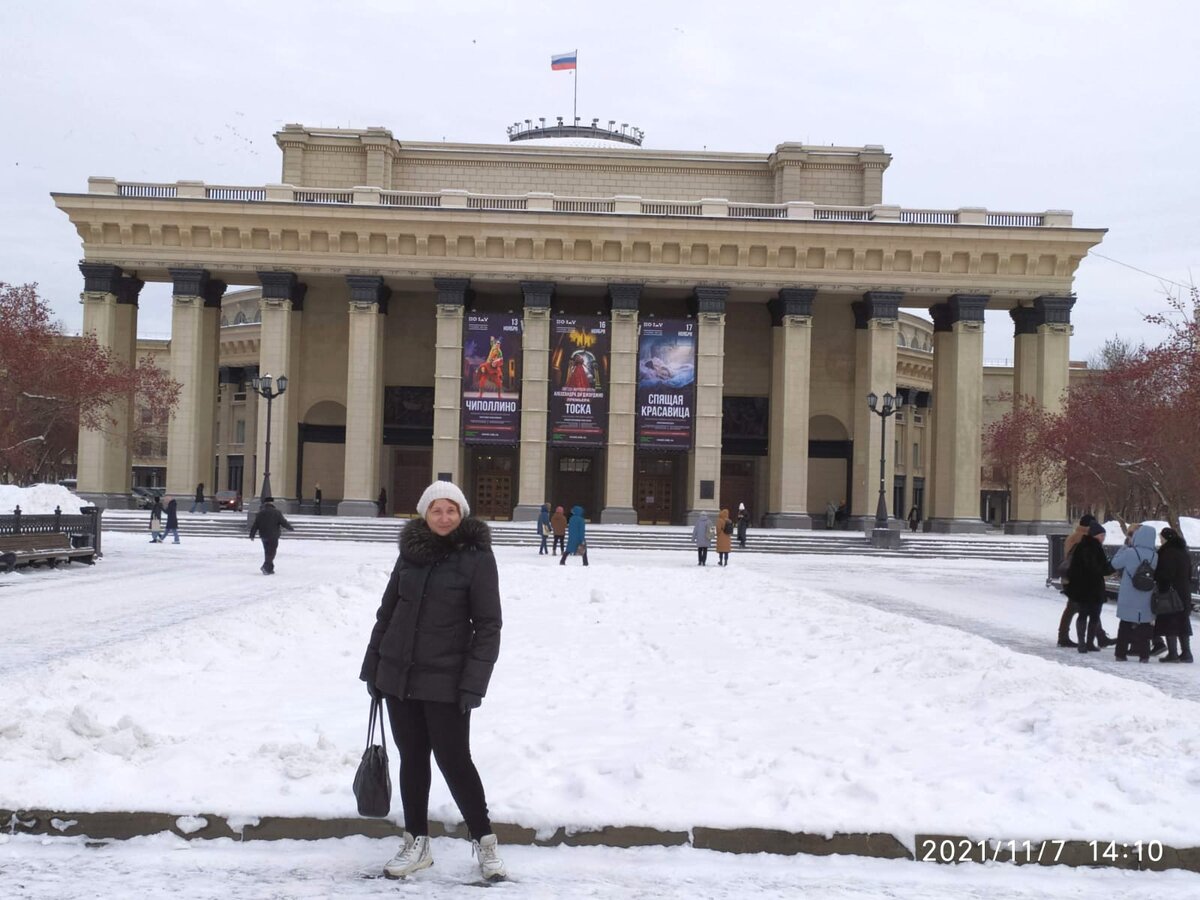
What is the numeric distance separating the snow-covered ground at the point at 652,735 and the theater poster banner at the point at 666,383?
28.8 meters

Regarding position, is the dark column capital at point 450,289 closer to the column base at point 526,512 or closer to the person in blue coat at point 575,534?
the column base at point 526,512

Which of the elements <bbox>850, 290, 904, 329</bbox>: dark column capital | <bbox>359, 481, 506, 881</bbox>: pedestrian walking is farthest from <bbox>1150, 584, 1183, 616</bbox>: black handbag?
<bbox>850, 290, 904, 329</bbox>: dark column capital

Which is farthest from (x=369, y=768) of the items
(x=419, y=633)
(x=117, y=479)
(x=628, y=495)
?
(x=117, y=479)

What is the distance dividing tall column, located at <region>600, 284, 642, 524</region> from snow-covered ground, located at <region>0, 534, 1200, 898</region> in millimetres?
28992

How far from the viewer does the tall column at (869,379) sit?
4341 centimetres

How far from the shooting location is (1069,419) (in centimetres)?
3538

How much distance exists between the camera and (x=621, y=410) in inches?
1693

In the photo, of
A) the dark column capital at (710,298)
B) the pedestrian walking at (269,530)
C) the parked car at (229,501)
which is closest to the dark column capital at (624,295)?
the dark column capital at (710,298)

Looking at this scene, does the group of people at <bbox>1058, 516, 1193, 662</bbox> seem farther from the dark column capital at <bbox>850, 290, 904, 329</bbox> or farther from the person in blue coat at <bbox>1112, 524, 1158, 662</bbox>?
the dark column capital at <bbox>850, 290, 904, 329</bbox>

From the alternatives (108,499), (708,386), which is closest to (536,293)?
(708,386)

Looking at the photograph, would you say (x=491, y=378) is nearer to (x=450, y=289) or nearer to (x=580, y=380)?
(x=580, y=380)

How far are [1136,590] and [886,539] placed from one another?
2520 centimetres

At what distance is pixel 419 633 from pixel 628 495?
37.9 metres

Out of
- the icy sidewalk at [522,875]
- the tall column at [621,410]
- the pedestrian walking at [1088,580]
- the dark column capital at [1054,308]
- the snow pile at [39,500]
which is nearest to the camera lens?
the icy sidewalk at [522,875]
